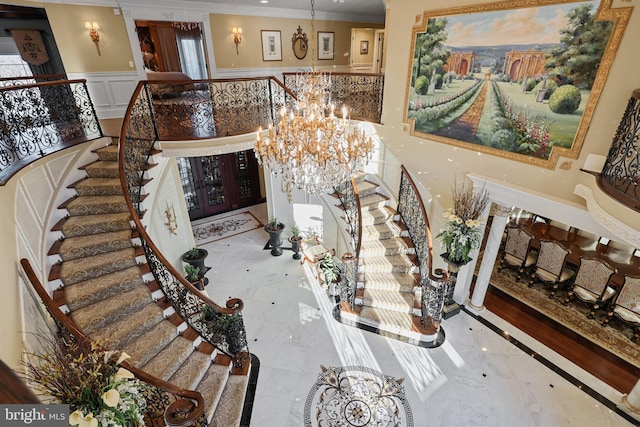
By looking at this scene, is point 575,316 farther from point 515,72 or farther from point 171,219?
point 171,219

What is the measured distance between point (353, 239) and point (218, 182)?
5.73 m

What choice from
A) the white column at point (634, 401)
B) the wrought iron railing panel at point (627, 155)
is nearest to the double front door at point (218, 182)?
the wrought iron railing panel at point (627, 155)

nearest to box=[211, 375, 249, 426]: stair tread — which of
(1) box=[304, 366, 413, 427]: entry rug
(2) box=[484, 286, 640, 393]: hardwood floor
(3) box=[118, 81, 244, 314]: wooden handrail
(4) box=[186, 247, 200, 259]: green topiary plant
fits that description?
(1) box=[304, 366, 413, 427]: entry rug

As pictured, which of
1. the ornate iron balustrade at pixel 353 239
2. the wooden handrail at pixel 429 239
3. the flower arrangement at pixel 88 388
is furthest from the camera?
the ornate iron balustrade at pixel 353 239

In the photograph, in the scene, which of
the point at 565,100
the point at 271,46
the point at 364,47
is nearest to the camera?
the point at 565,100

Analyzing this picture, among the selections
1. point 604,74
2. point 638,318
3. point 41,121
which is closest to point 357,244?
point 604,74

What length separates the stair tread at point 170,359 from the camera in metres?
3.77

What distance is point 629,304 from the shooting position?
493 centimetres

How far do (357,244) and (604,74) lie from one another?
13.3 ft

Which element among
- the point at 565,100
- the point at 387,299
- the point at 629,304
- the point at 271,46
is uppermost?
the point at 271,46

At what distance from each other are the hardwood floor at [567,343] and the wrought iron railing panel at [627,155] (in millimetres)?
3153

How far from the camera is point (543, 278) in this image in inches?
237

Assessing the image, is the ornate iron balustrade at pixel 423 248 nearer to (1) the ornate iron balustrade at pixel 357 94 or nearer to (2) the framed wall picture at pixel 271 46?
(1) the ornate iron balustrade at pixel 357 94

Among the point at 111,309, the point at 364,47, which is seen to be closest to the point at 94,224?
the point at 111,309
